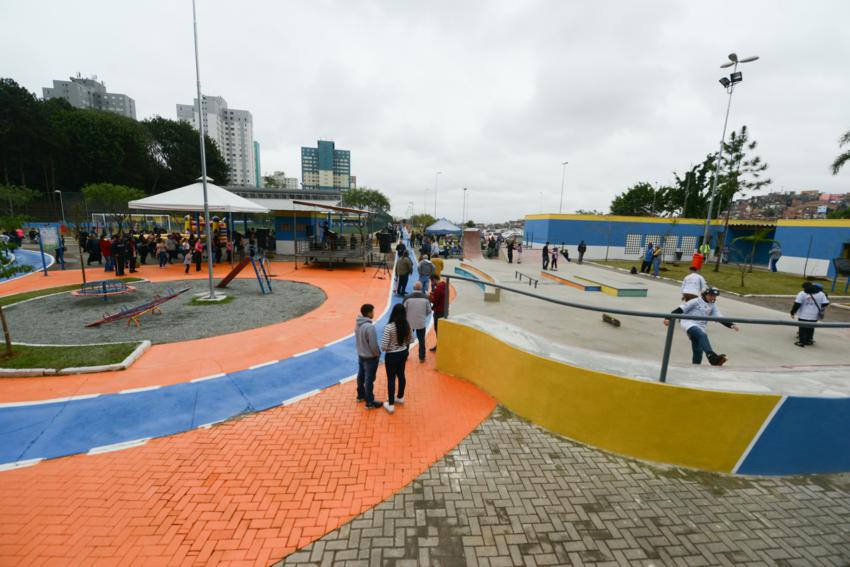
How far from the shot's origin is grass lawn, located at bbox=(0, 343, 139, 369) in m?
6.79

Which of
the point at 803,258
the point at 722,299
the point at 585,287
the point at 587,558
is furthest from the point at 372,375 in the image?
the point at 803,258

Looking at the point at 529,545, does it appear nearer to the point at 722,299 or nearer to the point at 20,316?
the point at 20,316

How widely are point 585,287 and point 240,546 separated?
16861 mm

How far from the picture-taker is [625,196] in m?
65.4

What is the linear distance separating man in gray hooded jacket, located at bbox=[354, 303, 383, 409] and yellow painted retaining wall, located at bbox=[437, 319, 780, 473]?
217cm

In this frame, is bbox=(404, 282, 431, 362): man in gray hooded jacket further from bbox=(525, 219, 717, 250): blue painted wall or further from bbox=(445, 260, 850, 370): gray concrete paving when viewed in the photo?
bbox=(525, 219, 717, 250): blue painted wall

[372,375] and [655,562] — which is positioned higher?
[372,375]

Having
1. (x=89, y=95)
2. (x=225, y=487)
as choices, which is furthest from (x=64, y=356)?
(x=89, y=95)

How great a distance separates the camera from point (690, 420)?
4.26m

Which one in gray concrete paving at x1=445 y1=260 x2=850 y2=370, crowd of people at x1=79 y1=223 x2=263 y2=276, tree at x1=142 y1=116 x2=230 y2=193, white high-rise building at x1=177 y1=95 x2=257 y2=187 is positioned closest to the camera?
gray concrete paving at x1=445 y1=260 x2=850 y2=370

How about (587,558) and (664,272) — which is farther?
(664,272)

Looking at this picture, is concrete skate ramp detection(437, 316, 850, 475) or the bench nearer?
concrete skate ramp detection(437, 316, 850, 475)

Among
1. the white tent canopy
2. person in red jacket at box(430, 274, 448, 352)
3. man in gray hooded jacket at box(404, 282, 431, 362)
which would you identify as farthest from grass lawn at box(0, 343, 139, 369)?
the white tent canopy

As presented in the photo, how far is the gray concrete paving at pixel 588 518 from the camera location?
125 inches
